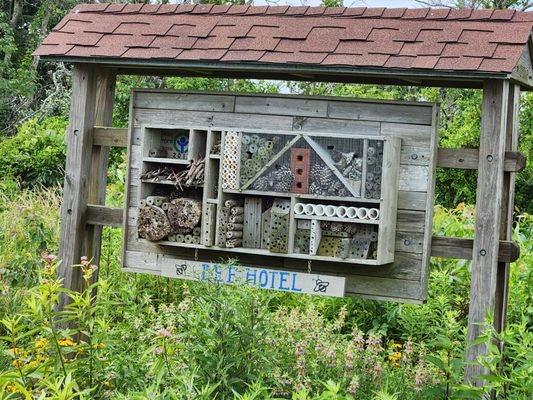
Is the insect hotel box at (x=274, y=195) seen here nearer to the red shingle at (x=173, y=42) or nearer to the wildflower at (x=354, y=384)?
the red shingle at (x=173, y=42)

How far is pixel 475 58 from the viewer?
5.11 m

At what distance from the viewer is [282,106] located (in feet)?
18.7

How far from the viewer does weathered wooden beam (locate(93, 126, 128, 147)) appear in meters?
6.11

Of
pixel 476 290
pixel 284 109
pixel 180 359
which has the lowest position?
pixel 180 359

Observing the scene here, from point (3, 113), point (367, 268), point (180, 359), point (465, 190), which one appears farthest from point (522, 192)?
point (3, 113)

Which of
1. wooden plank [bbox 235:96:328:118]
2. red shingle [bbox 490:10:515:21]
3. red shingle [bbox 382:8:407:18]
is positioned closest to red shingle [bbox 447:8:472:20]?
red shingle [bbox 490:10:515:21]

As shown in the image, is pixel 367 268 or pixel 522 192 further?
pixel 522 192

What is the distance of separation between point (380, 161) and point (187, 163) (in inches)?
48.5

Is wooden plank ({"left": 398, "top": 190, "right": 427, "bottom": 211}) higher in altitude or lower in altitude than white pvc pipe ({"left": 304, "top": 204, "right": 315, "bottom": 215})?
higher

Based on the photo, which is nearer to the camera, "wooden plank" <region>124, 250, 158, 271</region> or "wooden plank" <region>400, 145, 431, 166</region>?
"wooden plank" <region>400, 145, 431, 166</region>

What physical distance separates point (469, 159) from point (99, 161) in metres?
2.53

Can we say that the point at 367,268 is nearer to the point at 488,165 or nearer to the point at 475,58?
the point at 488,165

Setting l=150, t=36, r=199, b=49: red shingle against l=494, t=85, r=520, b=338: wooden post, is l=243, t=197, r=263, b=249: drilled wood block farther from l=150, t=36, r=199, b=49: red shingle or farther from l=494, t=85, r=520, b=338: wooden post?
l=494, t=85, r=520, b=338: wooden post

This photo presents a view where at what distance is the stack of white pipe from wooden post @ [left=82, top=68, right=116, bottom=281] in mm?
1599
